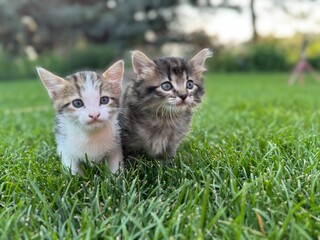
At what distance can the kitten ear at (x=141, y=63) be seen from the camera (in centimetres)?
212

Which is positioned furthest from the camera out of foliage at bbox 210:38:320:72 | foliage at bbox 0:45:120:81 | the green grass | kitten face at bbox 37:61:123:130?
foliage at bbox 0:45:120:81

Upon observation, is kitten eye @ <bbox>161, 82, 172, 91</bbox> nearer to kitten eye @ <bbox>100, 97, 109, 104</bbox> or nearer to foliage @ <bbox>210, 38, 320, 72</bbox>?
kitten eye @ <bbox>100, 97, 109, 104</bbox>

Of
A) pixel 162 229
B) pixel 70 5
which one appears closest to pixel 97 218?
pixel 162 229

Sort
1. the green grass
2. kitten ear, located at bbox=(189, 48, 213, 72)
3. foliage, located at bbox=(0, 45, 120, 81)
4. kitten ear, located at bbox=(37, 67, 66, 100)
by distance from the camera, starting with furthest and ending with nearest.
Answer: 1. foliage, located at bbox=(0, 45, 120, 81)
2. kitten ear, located at bbox=(189, 48, 213, 72)
3. kitten ear, located at bbox=(37, 67, 66, 100)
4. the green grass

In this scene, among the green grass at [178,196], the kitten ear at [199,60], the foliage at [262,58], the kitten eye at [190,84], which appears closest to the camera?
the green grass at [178,196]

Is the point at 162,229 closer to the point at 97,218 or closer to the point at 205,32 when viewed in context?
the point at 97,218

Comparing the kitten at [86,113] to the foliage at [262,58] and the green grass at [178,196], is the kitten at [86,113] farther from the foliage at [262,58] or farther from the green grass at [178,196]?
the foliage at [262,58]

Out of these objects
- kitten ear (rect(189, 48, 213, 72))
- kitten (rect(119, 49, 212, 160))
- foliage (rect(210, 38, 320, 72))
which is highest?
kitten ear (rect(189, 48, 213, 72))

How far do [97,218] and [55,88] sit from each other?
2.78 feet

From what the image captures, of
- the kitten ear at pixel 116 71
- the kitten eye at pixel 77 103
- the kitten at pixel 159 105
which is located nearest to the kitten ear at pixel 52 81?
the kitten eye at pixel 77 103

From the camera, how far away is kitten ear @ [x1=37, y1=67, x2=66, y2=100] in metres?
2.00

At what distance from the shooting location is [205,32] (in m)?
18.4

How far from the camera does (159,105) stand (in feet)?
6.75

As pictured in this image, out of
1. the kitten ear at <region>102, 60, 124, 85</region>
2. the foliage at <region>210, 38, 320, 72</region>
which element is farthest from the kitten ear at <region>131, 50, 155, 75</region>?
the foliage at <region>210, 38, 320, 72</region>
